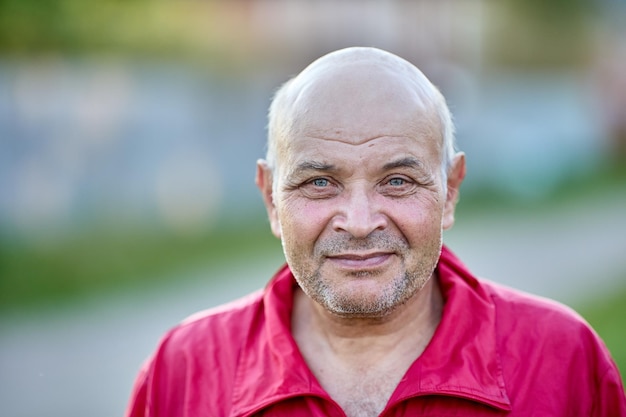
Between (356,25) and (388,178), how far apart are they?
15046 mm

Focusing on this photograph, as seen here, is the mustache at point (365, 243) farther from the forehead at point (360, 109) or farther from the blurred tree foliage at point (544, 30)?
the blurred tree foliage at point (544, 30)

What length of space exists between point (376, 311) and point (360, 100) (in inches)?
25.0

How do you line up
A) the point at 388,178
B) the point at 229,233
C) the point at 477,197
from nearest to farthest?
the point at 388,178 < the point at 229,233 < the point at 477,197

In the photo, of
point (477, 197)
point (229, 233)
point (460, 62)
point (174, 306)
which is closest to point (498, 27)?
point (460, 62)

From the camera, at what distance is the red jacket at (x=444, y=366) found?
2533mm

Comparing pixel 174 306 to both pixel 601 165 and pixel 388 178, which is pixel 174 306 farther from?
pixel 601 165

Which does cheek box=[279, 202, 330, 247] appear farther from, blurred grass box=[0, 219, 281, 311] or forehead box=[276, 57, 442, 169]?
blurred grass box=[0, 219, 281, 311]

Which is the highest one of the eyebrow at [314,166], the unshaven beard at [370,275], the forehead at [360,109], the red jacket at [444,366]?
the forehead at [360,109]

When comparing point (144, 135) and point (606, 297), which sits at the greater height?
point (144, 135)

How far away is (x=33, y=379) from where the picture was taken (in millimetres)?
6012

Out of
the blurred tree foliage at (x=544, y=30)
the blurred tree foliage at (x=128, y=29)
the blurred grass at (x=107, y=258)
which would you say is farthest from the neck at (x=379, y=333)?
the blurred tree foliage at (x=544, y=30)

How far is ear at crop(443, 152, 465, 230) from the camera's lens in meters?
2.82

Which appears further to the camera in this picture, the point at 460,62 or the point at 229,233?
the point at 460,62

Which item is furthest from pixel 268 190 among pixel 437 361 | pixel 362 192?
pixel 437 361
